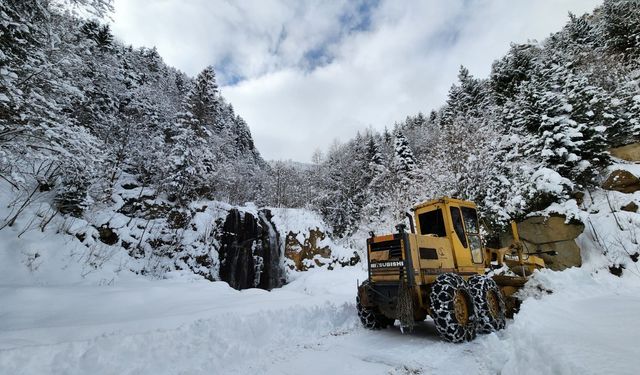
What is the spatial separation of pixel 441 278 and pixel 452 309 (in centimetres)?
59

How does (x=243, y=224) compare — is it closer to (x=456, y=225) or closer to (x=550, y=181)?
(x=456, y=225)

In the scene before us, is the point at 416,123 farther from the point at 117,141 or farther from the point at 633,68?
the point at 117,141

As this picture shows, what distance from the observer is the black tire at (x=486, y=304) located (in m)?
6.07

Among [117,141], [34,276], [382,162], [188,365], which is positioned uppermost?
[382,162]

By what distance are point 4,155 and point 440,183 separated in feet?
64.5

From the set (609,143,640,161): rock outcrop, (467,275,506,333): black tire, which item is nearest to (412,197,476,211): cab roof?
(467,275,506,333): black tire

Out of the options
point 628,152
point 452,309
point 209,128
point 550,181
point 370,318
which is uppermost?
point 209,128

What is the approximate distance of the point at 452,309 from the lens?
5.61 m

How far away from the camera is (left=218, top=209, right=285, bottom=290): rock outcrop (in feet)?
47.3

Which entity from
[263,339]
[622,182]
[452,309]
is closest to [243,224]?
[263,339]

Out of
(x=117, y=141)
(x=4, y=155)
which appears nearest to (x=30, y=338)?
(x=4, y=155)

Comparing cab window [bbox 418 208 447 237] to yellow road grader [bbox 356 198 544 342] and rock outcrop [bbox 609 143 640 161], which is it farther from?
rock outcrop [bbox 609 143 640 161]

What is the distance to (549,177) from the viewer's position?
12773 mm

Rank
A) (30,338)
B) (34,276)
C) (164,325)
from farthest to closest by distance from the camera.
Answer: (34,276) → (164,325) → (30,338)
